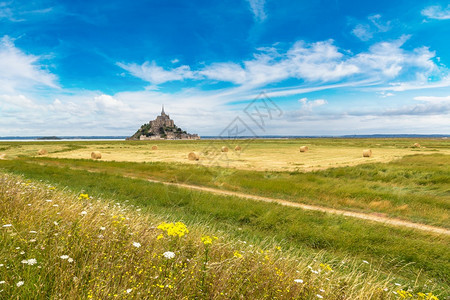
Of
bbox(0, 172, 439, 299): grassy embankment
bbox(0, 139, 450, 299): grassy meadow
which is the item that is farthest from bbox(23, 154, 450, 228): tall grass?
bbox(0, 172, 439, 299): grassy embankment

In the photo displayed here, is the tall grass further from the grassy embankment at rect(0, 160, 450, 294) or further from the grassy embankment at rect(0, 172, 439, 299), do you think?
the grassy embankment at rect(0, 172, 439, 299)

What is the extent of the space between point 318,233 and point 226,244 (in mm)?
5165

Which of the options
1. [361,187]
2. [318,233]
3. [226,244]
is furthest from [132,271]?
[361,187]

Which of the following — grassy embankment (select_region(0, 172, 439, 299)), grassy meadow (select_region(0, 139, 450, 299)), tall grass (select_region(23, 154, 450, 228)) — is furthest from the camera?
tall grass (select_region(23, 154, 450, 228))

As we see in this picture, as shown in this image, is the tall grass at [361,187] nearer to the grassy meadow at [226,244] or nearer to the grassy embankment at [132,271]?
the grassy meadow at [226,244]

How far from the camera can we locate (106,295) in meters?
3.12

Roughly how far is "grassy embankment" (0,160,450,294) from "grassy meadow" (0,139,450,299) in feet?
0.15

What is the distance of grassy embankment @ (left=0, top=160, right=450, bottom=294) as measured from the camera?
728 cm

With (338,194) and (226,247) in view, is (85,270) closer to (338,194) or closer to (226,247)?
(226,247)

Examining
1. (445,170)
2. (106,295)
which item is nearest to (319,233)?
(106,295)

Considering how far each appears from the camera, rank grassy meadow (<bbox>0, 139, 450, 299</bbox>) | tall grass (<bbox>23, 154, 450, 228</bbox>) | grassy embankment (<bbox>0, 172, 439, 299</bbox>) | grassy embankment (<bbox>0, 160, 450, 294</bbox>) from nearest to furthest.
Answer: grassy embankment (<bbox>0, 172, 439, 299</bbox>) < grassy meadow (<bbox>0, 139, 450, 299</bbox>) < grassy embankment (<bbox>0, 160, 450, 294</bbox>) < tall grass (<bbox>23, 154, 450, 228</bbox>)

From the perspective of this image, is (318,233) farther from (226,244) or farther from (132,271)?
(132,271)

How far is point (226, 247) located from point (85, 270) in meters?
2.73

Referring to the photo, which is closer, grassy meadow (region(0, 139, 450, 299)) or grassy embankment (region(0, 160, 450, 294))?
grassy meadow (region(0, 139, 450, 299))
